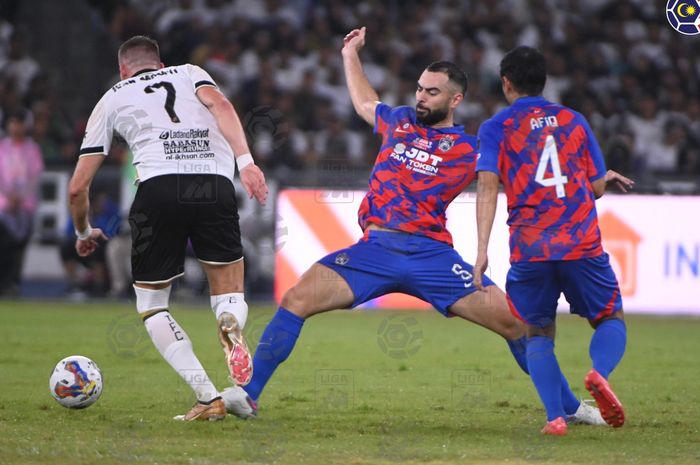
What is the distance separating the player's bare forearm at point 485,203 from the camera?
6352 mm

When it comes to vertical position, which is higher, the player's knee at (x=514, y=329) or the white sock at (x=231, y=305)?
the white sock at (x=231, y=305)

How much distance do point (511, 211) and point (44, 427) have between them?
2.78 meters

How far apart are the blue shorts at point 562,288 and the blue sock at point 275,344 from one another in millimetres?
1229

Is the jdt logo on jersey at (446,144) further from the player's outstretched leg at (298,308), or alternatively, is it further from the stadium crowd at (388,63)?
the stadium crowd at (388,63)

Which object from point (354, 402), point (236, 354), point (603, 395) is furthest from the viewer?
point (354, 402)

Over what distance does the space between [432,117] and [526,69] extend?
2.62ft

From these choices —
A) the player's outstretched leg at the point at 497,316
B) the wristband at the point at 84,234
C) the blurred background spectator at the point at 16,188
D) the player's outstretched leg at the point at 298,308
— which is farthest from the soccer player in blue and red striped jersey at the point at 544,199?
the blurred background spectator at the point at 16,188

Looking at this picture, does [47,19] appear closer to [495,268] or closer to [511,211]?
[495,268]

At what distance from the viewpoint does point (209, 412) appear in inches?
270

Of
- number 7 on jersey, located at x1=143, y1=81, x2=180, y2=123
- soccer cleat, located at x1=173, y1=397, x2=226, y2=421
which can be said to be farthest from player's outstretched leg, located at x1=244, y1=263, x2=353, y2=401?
number 7 on jersey, located at x1=143, y1=81, x2=180, y2=123

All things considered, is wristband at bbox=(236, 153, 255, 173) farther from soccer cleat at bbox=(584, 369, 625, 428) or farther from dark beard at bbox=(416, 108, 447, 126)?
soccer cleat at bbox=(584, 369, 625, 428)

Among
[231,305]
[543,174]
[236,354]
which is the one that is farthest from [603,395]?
[231,305]

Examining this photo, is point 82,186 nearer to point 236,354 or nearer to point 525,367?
point 236,354

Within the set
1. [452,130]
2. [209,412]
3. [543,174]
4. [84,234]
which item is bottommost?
[209,412]
